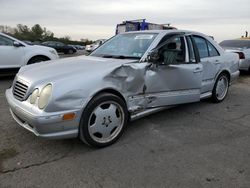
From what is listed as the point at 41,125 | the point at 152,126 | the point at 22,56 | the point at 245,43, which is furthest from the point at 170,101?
the point at 245,43

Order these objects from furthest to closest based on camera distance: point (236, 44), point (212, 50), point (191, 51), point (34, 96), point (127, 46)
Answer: point (236, 44)
point (212, 50)
point (191, 51)
point (127, 46)
point (34, 96)

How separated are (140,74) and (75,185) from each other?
5.70 feet

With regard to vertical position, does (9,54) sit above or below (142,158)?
above

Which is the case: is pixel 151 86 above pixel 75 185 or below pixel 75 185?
above

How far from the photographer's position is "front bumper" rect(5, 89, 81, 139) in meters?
2.96

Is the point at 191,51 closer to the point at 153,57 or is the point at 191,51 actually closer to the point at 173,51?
the point at 173,51

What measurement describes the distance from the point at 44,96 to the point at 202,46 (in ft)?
11.0

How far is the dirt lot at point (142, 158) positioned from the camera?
2.77m

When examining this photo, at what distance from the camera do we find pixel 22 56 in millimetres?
7934

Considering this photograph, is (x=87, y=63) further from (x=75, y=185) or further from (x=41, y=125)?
(x=75, y=185)

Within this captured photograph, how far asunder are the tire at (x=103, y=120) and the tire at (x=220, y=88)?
2705 mm

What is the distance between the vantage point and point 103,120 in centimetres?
342

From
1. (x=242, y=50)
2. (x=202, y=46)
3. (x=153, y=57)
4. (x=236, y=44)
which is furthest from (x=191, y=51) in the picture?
(x=236, y=44)

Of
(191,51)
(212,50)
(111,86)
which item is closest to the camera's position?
(111,86)
